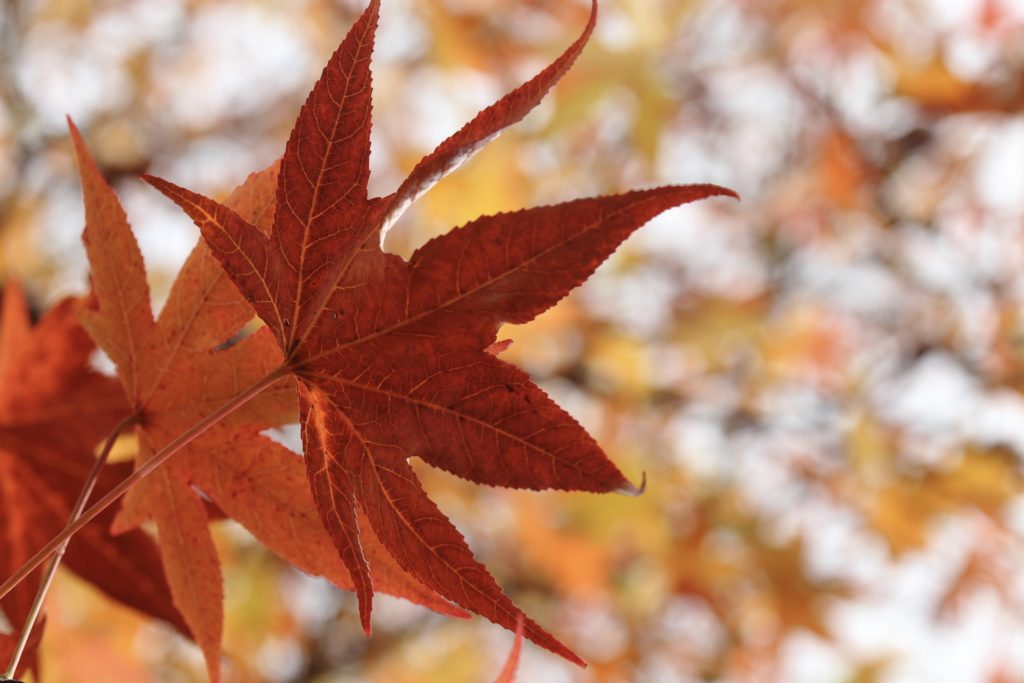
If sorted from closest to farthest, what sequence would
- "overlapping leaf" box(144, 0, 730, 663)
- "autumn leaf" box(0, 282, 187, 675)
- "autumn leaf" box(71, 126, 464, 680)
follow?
1. "overlapping leaf" box(144, 0, 730, 663)
2. "autumn leaf" box(71, 126, 464, 680)
3. "autumn leaf" box(0, 282, 187, 675)

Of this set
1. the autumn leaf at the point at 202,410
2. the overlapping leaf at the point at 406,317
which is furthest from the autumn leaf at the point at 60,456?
the overlapping leaf at the point at 406,317

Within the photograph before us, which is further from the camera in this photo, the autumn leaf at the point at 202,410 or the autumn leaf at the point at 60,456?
the autumn leaf at the point at 60,456

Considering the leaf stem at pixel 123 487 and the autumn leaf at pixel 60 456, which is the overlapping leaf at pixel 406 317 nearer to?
the leaf stem at pixel 123 487

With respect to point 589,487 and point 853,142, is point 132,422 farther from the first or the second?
point 853,142

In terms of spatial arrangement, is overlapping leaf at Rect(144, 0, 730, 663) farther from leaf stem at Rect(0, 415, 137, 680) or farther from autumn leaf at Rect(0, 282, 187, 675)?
autumn leaf at Rect(0, 282, 187, 675)

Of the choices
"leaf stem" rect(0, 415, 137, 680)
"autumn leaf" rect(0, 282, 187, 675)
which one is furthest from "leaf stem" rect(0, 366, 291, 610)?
"autumn leaf" rect(0, 282, 187, 675)

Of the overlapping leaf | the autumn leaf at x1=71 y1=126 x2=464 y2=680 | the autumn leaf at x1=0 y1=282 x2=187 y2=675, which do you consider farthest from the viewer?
the autumn leaf at x1=0 y1=282 x2=187 y2=675
